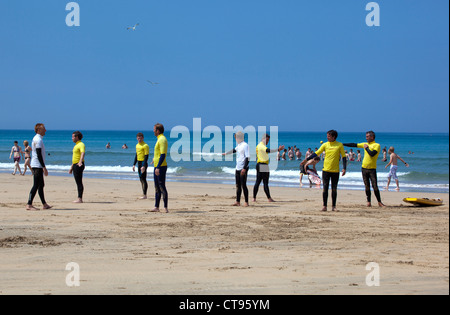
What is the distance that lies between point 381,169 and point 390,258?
30.8 metres

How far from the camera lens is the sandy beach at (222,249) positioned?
5781 millimetres

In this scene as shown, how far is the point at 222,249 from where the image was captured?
7.74 metres

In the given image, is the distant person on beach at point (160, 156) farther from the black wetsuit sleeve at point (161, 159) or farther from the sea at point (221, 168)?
the sea at point (221, 168)

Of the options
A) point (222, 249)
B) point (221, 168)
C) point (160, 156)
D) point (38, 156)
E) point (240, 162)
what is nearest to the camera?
point (222, 249)

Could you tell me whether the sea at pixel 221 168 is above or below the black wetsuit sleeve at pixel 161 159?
below

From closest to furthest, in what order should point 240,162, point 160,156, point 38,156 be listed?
point 160,156, point 38,156, point 240,162

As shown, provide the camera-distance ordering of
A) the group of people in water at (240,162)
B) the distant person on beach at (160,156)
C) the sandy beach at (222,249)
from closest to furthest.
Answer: the sandy beach at (222,249) → the distant person on beach at (160,156) → the group of people in water at (240,162)

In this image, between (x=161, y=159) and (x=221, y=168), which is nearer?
(x=161, y=159)

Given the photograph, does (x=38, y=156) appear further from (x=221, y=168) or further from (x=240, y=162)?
(x=221, y=168)

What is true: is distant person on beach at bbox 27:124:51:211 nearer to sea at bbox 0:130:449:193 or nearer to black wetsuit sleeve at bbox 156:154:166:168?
black wetsuit sleeve at bbox 156:154:166:168

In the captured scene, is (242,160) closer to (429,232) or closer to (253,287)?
(429,232)

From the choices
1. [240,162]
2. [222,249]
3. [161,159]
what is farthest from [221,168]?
[222,249]

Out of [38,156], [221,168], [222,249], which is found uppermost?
[38,156]

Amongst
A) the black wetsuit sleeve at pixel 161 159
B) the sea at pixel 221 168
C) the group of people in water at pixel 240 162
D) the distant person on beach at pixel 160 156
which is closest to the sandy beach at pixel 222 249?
the group of people in water at pixel 240 162
